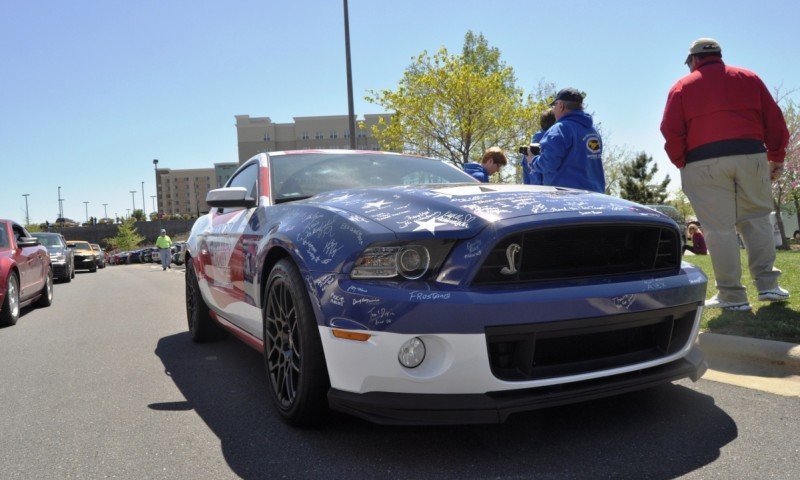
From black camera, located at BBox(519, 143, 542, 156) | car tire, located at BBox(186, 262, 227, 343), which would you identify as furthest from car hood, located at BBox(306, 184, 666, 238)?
car tire, located at BBox(186, 262, 227, 343)

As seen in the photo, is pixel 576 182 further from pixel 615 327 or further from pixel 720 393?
pixel 615 327

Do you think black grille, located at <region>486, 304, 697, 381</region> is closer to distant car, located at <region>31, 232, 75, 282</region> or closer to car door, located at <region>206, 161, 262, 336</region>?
car door, located at <region>206, 161, 262, 336</region>

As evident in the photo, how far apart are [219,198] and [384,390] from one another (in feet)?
6.31

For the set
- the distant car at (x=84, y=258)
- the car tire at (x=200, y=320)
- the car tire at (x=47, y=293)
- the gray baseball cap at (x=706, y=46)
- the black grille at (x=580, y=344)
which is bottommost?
the distant car at (x=84, y=258)

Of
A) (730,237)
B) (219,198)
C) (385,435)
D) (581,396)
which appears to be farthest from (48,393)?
(730,237)

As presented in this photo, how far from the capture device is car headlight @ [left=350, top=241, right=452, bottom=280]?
234 cm

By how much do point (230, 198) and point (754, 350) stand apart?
3.13 metres

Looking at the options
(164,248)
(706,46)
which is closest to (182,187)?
(164,248)

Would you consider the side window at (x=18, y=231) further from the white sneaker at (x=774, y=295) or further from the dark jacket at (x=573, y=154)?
the white sneaker at (x=774, y=295)

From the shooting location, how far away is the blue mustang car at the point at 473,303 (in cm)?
220

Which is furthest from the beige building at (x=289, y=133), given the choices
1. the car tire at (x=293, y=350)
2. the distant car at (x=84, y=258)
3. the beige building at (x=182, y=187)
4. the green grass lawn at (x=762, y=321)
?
the car tire at (x=293, y=350)

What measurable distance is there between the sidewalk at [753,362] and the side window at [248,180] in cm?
292

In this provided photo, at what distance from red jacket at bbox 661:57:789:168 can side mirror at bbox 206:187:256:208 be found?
301 cm

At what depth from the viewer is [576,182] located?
4676 millimetres
